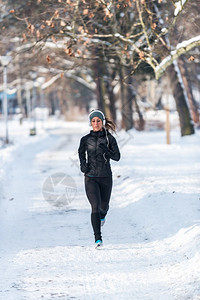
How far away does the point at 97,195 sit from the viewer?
7.25 m

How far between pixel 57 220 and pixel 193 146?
1346cm

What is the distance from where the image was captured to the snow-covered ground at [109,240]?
17.3 ft

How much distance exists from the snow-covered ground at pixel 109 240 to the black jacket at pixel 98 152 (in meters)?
1.03

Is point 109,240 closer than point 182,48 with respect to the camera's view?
Yes

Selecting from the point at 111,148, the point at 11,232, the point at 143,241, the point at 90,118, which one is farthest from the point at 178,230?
the point at 11,232

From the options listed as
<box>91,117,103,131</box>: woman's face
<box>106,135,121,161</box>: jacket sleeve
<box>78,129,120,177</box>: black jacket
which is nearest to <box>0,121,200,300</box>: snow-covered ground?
<box>78,129,120,177</box>: black jacket

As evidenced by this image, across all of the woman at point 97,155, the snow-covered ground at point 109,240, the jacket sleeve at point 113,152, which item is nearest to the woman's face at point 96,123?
the woman at point 97,155

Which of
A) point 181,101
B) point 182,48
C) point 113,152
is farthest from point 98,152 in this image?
point 181,101

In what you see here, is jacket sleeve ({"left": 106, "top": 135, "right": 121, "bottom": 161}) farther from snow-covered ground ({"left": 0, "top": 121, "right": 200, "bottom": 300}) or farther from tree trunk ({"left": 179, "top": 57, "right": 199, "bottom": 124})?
tree trunk ({"left": 179, "top": 57, "right": 199, "bottom": 124})

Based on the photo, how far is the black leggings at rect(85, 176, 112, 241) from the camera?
7141 millimetres

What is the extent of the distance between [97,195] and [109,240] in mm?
728

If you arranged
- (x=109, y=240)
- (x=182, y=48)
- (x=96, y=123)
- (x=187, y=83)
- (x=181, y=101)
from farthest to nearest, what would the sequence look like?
(x=187, y=83) < (x=181, y=101) < (x=182, y=48) < (x=109, y=240) < (x=96, y=123)

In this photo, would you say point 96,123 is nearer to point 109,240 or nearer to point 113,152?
point 113,152

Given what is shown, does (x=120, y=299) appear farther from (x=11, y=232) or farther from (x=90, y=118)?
(x=11, y=232)
